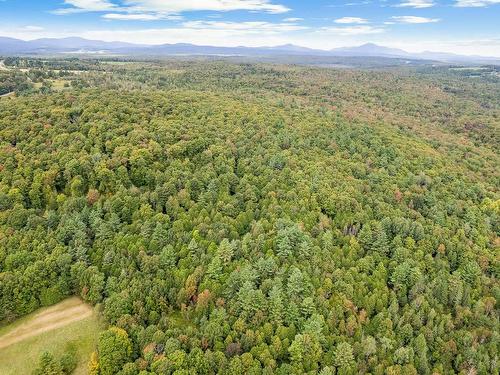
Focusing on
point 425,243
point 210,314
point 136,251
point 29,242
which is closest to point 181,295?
point 210,314

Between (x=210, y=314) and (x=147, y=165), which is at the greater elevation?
(x=147, y=165)

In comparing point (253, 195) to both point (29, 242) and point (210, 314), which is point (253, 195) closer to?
point (210, 314)

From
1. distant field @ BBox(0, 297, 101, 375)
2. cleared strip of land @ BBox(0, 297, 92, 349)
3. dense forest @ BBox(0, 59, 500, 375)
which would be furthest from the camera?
cleared strip of land @ BBox(0, 297, 92, 349)

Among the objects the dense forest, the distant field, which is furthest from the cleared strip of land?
the dense forest

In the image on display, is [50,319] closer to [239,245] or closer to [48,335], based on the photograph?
[48,335]

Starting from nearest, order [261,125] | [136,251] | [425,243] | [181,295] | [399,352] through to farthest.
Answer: [399,352] → [181,295] → [136,251] → [425,243] → [261,125]

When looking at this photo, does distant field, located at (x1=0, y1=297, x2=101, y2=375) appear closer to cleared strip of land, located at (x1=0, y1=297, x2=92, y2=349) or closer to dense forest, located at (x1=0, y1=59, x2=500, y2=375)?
cleared strip of land, located at (x1=0, y1=297, x2=92, y2=349)
